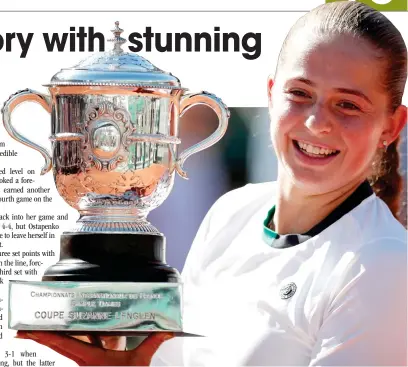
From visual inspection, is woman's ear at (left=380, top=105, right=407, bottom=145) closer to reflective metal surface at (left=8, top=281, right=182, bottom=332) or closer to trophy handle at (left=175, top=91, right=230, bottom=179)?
trophy handle at (left=175, top=91, right=230, bottom=179)

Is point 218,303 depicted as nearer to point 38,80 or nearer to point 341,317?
point 341,317

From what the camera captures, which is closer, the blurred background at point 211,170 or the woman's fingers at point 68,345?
the woman's fingers at point 68,345

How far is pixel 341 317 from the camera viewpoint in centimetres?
137

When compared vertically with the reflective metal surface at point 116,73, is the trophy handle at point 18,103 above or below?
below

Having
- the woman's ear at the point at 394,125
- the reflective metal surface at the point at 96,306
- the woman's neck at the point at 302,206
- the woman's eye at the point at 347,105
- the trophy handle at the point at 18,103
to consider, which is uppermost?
the trophy handle at the point at 18,103

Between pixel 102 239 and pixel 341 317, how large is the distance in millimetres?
405

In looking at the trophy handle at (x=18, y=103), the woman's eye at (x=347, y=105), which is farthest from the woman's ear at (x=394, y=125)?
the trophy handle at (x=18, y=103)

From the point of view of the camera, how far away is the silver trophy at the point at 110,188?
1485 millimetres

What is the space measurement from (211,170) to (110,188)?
426 millimetres

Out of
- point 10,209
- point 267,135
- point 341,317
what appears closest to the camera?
point 341,317

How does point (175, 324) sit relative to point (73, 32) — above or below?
below

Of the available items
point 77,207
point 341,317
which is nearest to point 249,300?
point 341,317

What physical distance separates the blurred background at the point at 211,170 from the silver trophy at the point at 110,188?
29 cm

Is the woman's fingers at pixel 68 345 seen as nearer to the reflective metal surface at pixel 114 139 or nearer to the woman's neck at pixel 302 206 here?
the reflective metal surface at pixel 114 139
